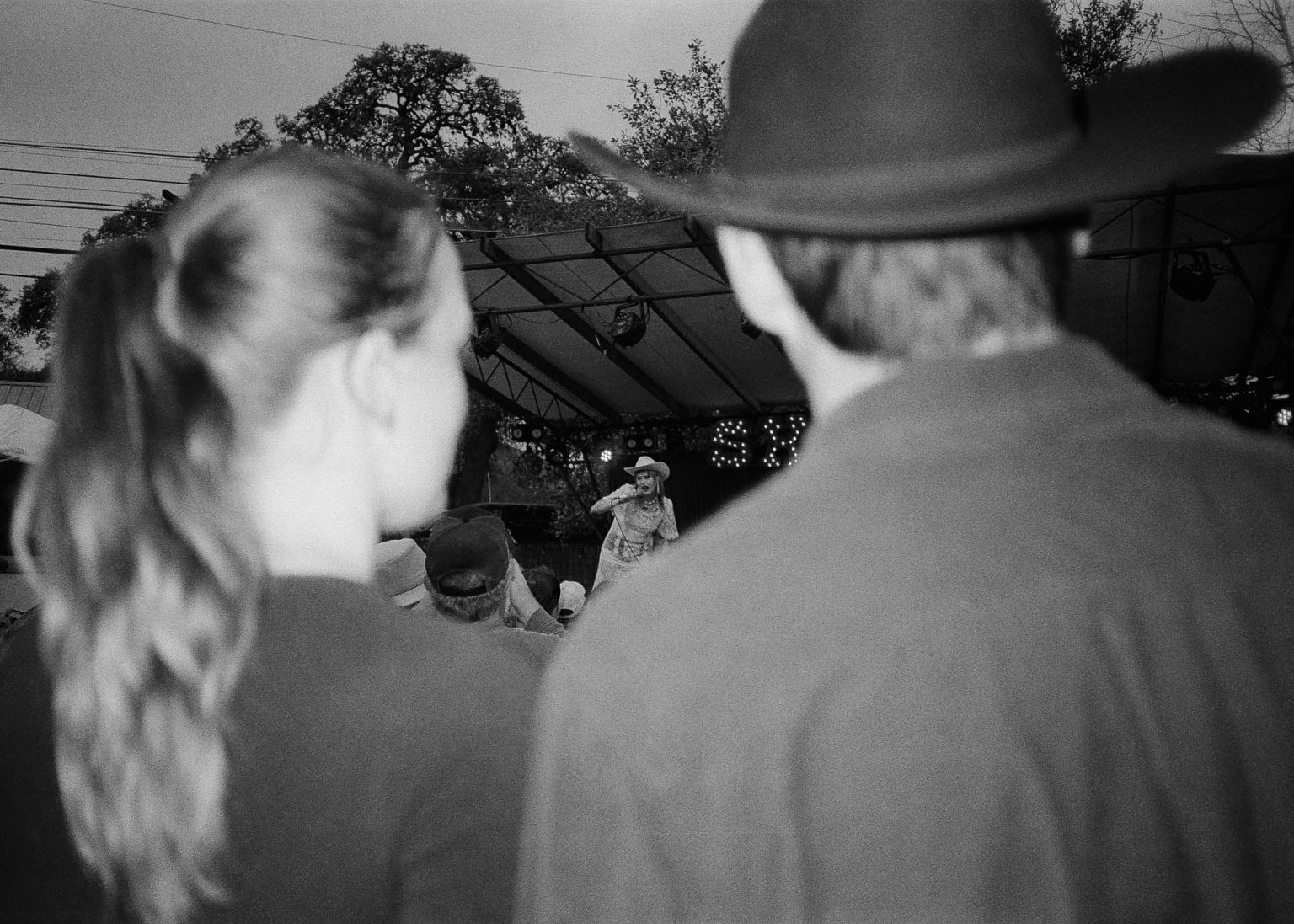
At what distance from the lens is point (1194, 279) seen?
9547mm

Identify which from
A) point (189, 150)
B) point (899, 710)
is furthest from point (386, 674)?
point (189, 150)

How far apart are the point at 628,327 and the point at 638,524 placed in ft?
7.73

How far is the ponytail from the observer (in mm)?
891

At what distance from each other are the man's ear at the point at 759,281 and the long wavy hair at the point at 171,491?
1.10ft

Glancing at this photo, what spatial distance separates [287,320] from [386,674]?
1.08 feet

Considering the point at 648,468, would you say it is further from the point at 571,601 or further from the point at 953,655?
the point at 953,655

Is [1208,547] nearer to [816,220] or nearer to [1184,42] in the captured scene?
[816,220]

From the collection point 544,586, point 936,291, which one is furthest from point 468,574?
point 544,586

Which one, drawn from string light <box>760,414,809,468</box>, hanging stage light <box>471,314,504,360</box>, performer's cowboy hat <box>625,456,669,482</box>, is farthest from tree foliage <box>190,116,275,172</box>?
performer's cowboy hat <box>625,456,669,482</box>

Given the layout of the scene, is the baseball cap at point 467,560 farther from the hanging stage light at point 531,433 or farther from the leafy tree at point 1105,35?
the leafy tree at point 1105,35

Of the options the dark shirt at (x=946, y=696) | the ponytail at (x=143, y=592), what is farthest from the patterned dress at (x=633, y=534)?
the dark shirt at (x=946, y=696)

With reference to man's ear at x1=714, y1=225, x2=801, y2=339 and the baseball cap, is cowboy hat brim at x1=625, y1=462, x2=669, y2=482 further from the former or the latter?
man's ear at x1=714, y1=225, x2=801, y2=339

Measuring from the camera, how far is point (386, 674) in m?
0.90

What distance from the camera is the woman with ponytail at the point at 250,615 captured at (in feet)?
2.90
